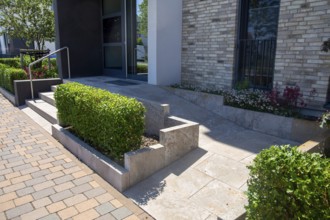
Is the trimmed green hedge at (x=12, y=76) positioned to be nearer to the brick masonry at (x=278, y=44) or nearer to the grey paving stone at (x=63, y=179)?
the brick masonry at (x=278, y=44)

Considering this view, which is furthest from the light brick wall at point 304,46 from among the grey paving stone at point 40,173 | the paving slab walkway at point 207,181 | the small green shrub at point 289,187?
the grey paving stone at point 40,173

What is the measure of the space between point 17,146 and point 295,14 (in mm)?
5534

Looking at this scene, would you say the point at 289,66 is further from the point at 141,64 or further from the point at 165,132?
the point at 141,64

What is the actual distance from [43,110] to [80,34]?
4066 millimetres

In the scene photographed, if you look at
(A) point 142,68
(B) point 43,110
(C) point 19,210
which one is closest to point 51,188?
(C) point 19,210

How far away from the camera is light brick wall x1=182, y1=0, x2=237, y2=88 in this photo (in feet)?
20.7

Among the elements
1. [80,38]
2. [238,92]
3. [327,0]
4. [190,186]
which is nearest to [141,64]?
[80,38]

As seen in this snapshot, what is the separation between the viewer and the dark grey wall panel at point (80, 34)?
30.3 feet

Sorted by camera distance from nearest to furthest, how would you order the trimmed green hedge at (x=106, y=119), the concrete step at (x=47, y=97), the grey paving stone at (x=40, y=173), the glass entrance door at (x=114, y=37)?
the trimmed green hedge at (x=106, y=119)
the grey paving stone at (x=40, y=173)
the concrete step at (x=47, y=97)
the glass entrance door at (x=114, y=37)

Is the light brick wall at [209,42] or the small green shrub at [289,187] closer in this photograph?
the small green shrub at [289,187]

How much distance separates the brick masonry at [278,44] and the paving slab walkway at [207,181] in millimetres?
1484

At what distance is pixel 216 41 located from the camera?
6.57m

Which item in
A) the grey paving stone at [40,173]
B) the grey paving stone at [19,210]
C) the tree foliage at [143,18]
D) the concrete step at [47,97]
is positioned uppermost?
the tree foliage at [143,18]

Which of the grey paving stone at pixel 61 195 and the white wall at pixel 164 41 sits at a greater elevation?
the white wall at pixel 164 41
